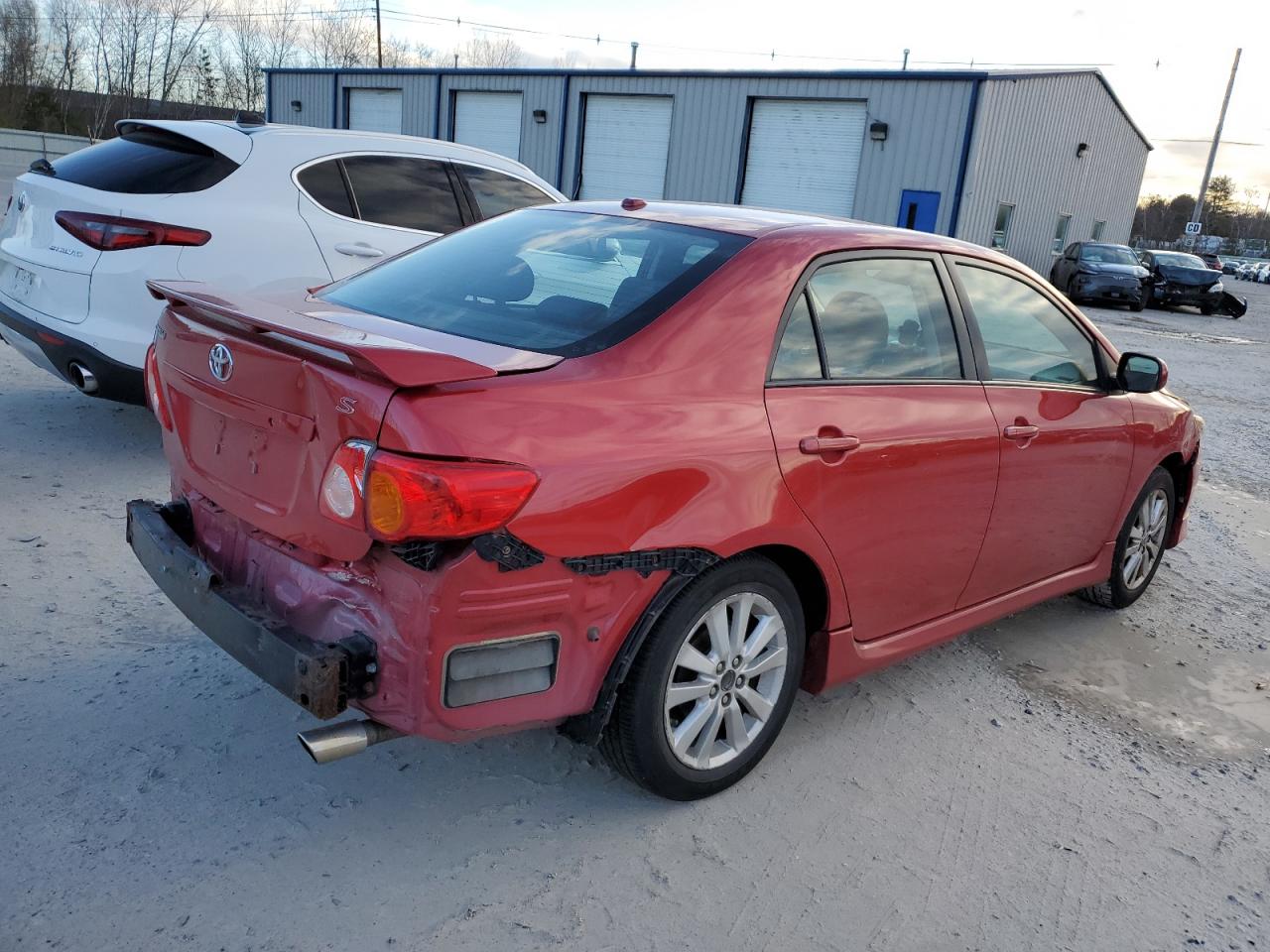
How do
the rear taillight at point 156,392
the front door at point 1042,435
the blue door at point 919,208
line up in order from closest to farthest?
the rear taillight at point 156,392 < the front door at point 1042,435 < the blue door at point 919,208

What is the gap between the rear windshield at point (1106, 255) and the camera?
76.7 feet


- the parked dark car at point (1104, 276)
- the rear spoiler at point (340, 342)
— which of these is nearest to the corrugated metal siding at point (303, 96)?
the parked dark car at point (1104, 276)

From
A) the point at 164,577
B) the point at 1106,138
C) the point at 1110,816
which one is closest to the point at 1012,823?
the point at 1110,816

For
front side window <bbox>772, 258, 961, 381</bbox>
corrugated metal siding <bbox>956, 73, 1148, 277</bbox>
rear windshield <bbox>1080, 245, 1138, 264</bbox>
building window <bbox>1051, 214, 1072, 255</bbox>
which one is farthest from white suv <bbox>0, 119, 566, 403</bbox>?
building window <bbox>1051, 214, 1072, 255</bbox>

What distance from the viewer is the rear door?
5504 mm

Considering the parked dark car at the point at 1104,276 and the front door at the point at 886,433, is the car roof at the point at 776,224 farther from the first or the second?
the parked dark car at the point at 1104,276

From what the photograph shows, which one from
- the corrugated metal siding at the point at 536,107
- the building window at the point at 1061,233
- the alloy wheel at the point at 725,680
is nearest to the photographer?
the alloy wheel at the point at 725,680

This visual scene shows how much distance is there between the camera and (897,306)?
3.28 m

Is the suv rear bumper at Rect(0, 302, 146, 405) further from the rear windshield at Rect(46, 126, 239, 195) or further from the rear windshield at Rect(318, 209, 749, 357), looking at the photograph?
the rear windshield at Rect(318, 209, 749, 357)

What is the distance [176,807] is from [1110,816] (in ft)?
8.56

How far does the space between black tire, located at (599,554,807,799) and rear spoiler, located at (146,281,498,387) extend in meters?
0.79

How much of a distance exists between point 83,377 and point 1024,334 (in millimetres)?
4218

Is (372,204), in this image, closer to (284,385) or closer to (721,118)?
(284,385)

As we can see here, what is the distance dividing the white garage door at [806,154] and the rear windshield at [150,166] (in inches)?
747
